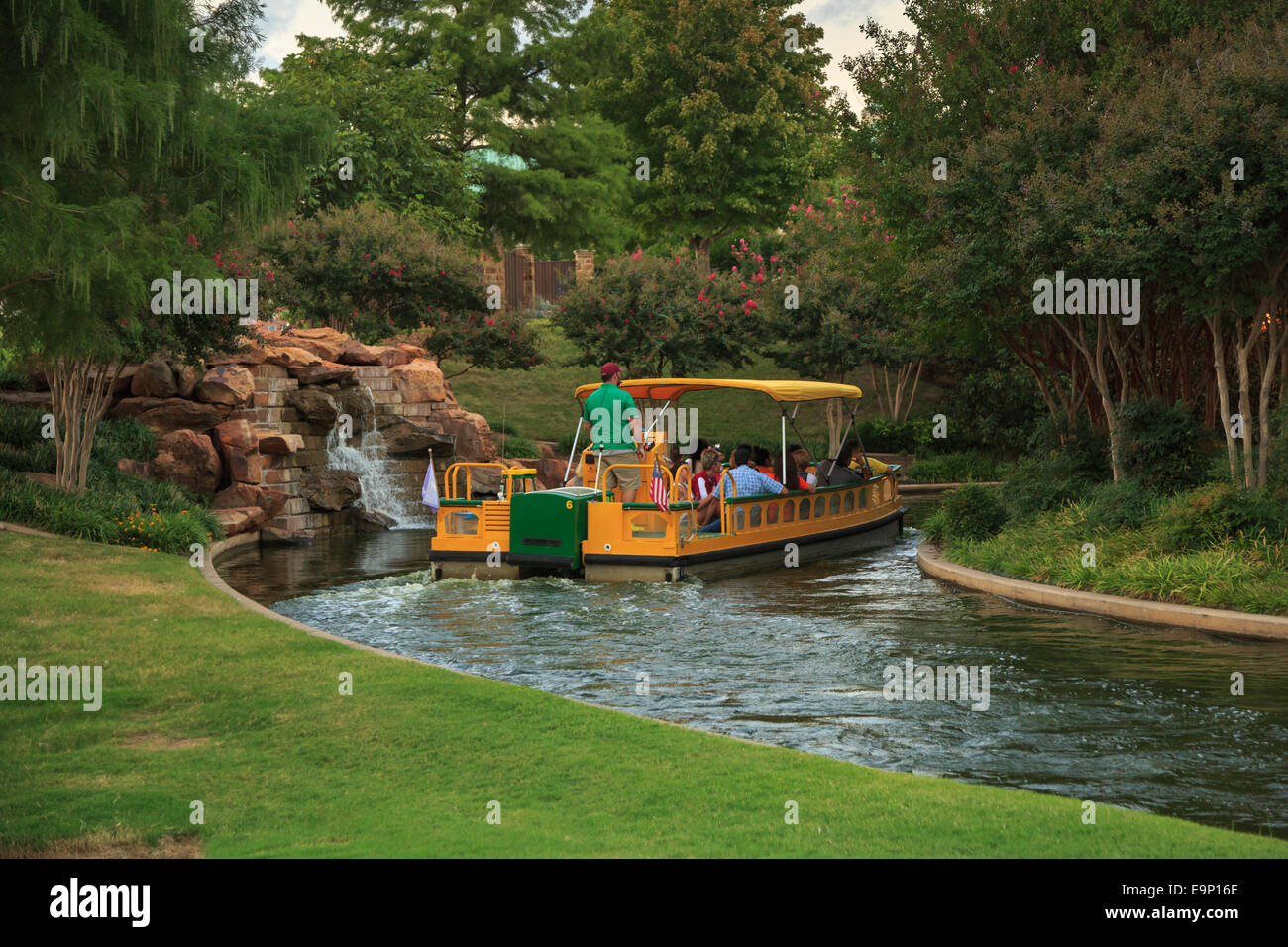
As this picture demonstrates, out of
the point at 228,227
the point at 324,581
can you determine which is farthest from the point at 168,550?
the point at 228,227

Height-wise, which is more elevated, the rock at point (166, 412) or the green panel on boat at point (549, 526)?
the rock at point (166, 412)

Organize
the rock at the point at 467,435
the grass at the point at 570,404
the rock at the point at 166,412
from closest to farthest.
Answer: the rock at the point at 166,412 → the rock at the point at 467,435 → the grass at the point at 570,404

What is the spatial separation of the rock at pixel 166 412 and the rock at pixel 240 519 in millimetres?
2351

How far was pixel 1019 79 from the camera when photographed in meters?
19.2

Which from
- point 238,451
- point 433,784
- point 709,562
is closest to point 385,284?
point 238,451

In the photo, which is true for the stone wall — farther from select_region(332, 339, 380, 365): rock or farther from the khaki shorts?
the khaki shorts

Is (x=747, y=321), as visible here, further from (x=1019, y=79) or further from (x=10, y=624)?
(x=10, y=624)

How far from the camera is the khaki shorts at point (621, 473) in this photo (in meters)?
18.3

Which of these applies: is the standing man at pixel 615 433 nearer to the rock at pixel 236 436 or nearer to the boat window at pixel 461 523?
the boat window at pixel 461 523

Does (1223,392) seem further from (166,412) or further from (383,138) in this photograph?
(383,138)

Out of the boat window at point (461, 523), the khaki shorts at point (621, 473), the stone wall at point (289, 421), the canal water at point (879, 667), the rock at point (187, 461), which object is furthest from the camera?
the stone wall at point (289, 421)

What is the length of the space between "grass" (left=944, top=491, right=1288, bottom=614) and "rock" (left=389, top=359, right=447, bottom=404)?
15.7 meters

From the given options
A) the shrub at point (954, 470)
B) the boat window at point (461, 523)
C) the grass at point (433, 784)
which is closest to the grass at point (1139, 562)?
the boat window at point (461, 523)

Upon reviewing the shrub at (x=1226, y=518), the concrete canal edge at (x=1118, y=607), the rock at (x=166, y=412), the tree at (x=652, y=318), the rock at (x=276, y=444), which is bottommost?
the concrete canal edge at (x=1118, y=607)
